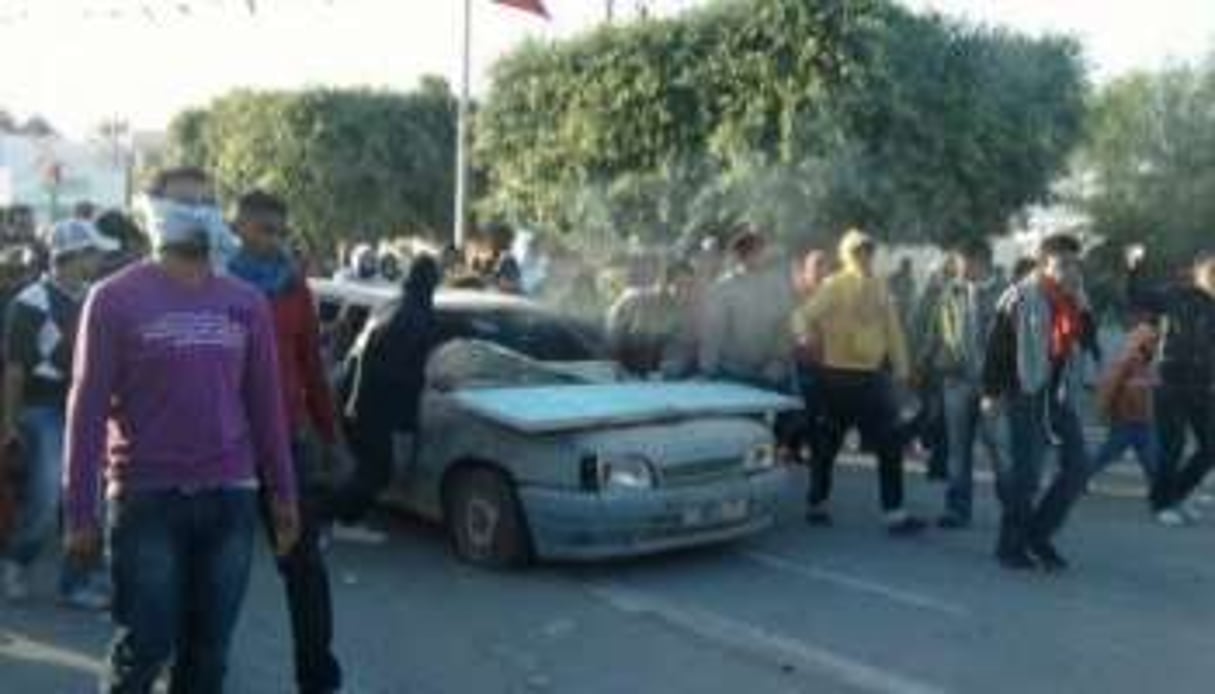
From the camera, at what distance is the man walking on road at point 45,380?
320 inches

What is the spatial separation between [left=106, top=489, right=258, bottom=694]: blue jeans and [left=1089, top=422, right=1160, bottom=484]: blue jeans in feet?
25.1

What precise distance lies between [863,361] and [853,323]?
0.23m

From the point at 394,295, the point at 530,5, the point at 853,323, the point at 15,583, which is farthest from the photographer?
the point at 530,5

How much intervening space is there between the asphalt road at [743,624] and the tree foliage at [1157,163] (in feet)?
76.1

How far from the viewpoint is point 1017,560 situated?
10031 mm

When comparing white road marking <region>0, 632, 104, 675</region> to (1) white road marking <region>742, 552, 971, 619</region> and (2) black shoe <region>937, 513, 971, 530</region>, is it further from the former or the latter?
(2) black shoe <region>937, 513, 971, 530</region>

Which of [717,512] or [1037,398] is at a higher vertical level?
[1037,398]

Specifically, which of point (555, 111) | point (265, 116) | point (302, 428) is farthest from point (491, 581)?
point (265, 116)

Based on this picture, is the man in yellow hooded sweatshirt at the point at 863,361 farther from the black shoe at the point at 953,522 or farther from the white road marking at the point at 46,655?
the white road marking at the point at 46,655

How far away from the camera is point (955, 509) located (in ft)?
36.8

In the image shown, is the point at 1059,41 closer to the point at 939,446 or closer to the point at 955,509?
the point at 939,446

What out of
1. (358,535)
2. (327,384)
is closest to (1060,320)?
(358,535)

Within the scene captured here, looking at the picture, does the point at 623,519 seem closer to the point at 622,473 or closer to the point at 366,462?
the point at 622,473

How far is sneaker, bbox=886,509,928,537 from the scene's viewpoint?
11.0m
